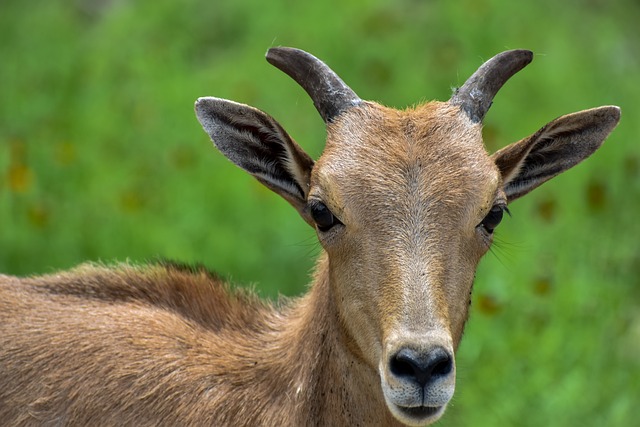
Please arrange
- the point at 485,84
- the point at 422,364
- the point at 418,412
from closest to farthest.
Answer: the point at 422,364 → the point at 418,412 → the point at 485,84

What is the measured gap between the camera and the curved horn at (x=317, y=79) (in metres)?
6.18

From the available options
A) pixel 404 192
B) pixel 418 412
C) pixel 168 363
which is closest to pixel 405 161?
pixel 404 192

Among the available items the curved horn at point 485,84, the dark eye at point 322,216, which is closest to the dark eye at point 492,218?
the curved horn at point 485,84

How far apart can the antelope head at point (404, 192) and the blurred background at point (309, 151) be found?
613 mm

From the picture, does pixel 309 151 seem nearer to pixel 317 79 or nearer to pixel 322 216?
pixel 317 79

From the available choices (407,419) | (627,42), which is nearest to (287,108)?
(627,42)

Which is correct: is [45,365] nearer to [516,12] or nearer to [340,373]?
[340,373]

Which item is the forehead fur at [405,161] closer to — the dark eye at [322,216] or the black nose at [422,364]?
the dark eye at [322,216]

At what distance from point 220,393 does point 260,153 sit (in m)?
1.35

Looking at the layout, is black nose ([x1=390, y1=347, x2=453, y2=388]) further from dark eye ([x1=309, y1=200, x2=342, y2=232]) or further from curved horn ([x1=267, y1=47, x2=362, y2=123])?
curved horn ([x1=267, y1=47, x2=362, y2=123])

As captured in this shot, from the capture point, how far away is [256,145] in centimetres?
642

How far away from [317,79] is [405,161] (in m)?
0.72

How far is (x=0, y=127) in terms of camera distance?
12.7 meters

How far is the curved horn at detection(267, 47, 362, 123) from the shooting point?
243 inches
